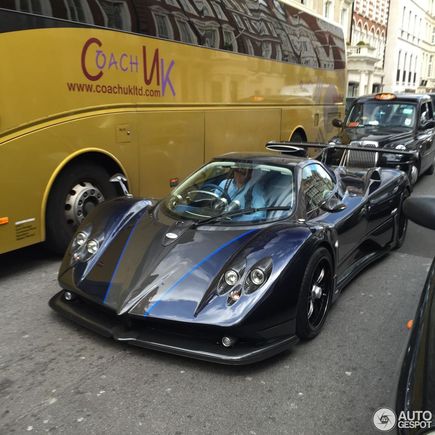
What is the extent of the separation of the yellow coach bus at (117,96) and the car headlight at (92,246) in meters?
1.40

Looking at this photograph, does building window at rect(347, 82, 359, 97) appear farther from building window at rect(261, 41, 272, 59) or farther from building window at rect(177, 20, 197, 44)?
building window at rect(177, 20, 197, 44)

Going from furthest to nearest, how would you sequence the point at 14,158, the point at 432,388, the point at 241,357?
the point at 14,158 < the point at 241,357 < the point at 432,388

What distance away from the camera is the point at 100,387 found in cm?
296

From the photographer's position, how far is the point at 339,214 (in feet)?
14.0

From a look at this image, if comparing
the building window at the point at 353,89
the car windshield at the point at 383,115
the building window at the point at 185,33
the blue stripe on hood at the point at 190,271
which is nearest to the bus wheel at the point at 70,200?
the building window at the point at 185,33

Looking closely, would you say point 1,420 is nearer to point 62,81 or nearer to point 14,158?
point 14,158

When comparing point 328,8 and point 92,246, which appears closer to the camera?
point 92,246

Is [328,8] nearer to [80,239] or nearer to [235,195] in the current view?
[235,195]

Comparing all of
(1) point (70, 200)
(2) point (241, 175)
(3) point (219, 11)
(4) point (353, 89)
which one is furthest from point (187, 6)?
(4) point (353, 89)

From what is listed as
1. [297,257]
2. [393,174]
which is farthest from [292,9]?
[297,257]

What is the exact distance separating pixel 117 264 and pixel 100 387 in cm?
89

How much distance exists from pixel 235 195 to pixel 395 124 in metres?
6.68

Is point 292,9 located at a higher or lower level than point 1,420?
higher

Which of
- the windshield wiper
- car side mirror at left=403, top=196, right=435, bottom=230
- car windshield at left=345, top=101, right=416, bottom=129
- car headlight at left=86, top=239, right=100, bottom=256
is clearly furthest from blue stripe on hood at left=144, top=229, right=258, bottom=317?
car windshield at left=345, top=101, right=416, bottom=129
